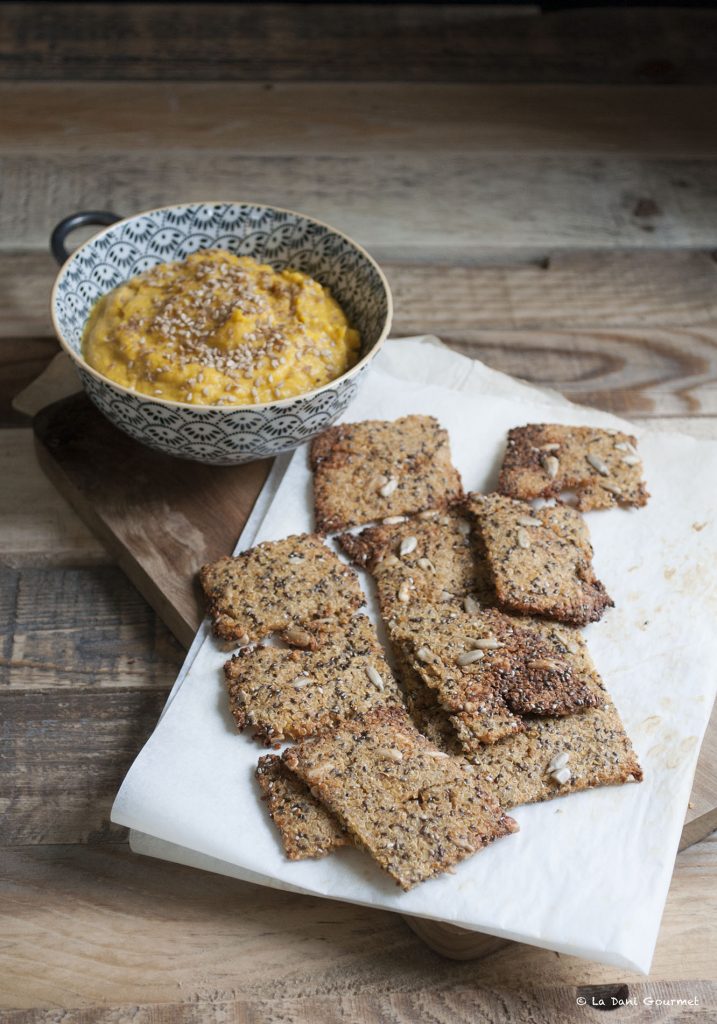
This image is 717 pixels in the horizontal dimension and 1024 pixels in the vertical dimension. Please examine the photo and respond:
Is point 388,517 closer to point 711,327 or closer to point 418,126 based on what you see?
point 711,327

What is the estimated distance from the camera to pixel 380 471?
2.56m

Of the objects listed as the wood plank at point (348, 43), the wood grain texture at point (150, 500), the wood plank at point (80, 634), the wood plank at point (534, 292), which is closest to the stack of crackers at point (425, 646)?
the wood grain texture at point (150, 500)

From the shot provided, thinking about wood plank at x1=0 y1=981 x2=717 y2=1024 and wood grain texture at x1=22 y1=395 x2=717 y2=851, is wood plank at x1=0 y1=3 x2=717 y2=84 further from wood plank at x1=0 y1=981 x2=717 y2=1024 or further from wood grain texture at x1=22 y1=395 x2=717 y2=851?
wood plank at x1=0 y1=981 x2=717 y2=1024

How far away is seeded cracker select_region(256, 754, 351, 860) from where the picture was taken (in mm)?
1923

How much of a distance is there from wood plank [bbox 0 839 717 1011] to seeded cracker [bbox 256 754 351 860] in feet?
0.64

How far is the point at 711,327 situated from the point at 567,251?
604 mm

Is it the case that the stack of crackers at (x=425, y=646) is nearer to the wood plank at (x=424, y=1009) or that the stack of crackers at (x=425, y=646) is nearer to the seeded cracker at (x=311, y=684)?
the seeded cracker at (x=311, y=684)

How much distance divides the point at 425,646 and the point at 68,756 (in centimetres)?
81

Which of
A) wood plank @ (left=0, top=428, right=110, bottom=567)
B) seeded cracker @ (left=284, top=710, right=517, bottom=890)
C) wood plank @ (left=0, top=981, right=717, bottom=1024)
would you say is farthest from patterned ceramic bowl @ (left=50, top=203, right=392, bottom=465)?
wood plank @ (left=0, top=981, right=717, bottom=1024)

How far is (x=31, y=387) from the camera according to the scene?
2.94 m

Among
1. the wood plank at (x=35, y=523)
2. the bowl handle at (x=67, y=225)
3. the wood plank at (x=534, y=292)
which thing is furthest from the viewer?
the wood plank at (x=534, y=292)

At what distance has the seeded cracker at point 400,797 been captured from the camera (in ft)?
6.19

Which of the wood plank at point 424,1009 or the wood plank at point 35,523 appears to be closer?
the wood plank at point 424,1009

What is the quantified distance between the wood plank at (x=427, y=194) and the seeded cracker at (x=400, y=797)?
206 centimetres
